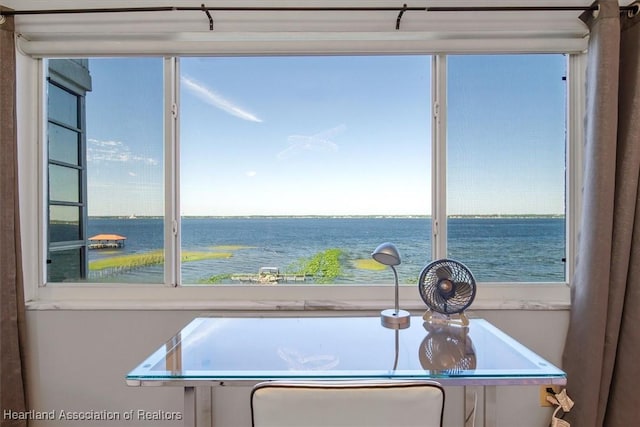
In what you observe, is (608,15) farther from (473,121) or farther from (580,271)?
(580,271)

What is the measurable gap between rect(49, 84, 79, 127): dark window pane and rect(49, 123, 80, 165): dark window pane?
0.16 feet

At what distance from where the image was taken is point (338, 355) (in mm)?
1231

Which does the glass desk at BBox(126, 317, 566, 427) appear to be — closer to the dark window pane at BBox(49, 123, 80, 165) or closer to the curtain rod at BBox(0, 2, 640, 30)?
the dark window pane at BBox(49, 123, 80, 165)

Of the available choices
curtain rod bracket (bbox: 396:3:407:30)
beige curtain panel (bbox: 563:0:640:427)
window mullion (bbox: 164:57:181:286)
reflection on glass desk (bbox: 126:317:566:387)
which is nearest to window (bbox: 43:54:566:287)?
window mullion (bbox: 164:57:181:286)

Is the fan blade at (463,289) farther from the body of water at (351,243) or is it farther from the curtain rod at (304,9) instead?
the curtain rod at (304,9)

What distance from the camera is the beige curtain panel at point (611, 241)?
5.17 feet

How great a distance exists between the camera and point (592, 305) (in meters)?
1.59

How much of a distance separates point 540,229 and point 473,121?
70 centimetres

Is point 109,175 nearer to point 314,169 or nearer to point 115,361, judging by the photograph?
point 115,361

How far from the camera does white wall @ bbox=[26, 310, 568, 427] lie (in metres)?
1.80

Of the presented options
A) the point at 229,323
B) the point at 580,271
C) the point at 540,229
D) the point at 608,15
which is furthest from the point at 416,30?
the point at 229,323

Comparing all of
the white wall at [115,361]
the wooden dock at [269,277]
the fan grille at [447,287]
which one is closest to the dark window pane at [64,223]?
the white wall at [115,361]

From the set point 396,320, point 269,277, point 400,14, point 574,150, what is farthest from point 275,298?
point 574,150

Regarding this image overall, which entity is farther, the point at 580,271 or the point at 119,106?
the point at 119,106
